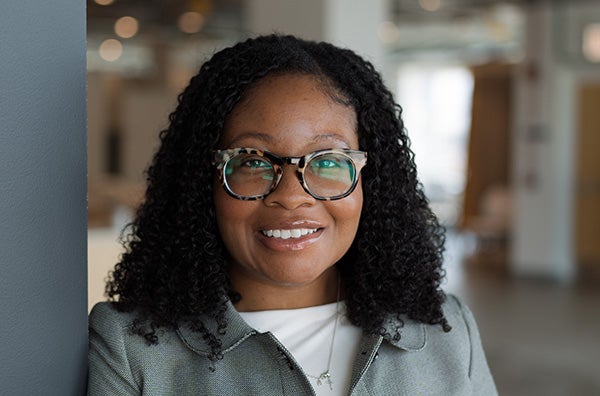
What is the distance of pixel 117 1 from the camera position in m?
11.8

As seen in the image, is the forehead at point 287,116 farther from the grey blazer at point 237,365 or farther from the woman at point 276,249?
the grey blazer at point 237,365

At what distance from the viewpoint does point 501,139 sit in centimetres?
1288

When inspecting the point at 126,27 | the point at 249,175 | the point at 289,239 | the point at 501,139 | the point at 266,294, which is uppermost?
the point at 126,27

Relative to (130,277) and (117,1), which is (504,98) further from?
(130,277)

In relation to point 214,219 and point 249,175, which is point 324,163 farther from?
point 214,219

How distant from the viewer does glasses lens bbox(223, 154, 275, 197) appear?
1495 millimetres

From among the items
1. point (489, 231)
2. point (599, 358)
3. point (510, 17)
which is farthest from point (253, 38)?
point (510, 17)

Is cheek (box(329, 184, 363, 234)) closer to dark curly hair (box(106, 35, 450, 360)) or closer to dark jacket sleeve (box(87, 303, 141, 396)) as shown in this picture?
dark curly hair (box(106, 35, 450, 360))

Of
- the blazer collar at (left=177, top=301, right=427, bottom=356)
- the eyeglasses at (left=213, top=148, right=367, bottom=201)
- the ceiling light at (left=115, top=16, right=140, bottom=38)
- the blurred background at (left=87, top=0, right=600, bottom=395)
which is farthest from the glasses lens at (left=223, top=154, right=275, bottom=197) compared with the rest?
the ceiling light at (left=115, top=16, right=140, bottom=38)

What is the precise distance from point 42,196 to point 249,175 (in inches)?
13.4

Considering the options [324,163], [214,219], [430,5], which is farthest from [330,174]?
[430,5]

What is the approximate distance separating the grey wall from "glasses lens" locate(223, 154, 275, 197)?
249mm

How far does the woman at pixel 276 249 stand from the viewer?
4.96 feet

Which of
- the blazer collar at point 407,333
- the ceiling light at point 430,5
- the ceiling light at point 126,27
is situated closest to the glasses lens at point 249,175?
the blazer collar at point 407,333
